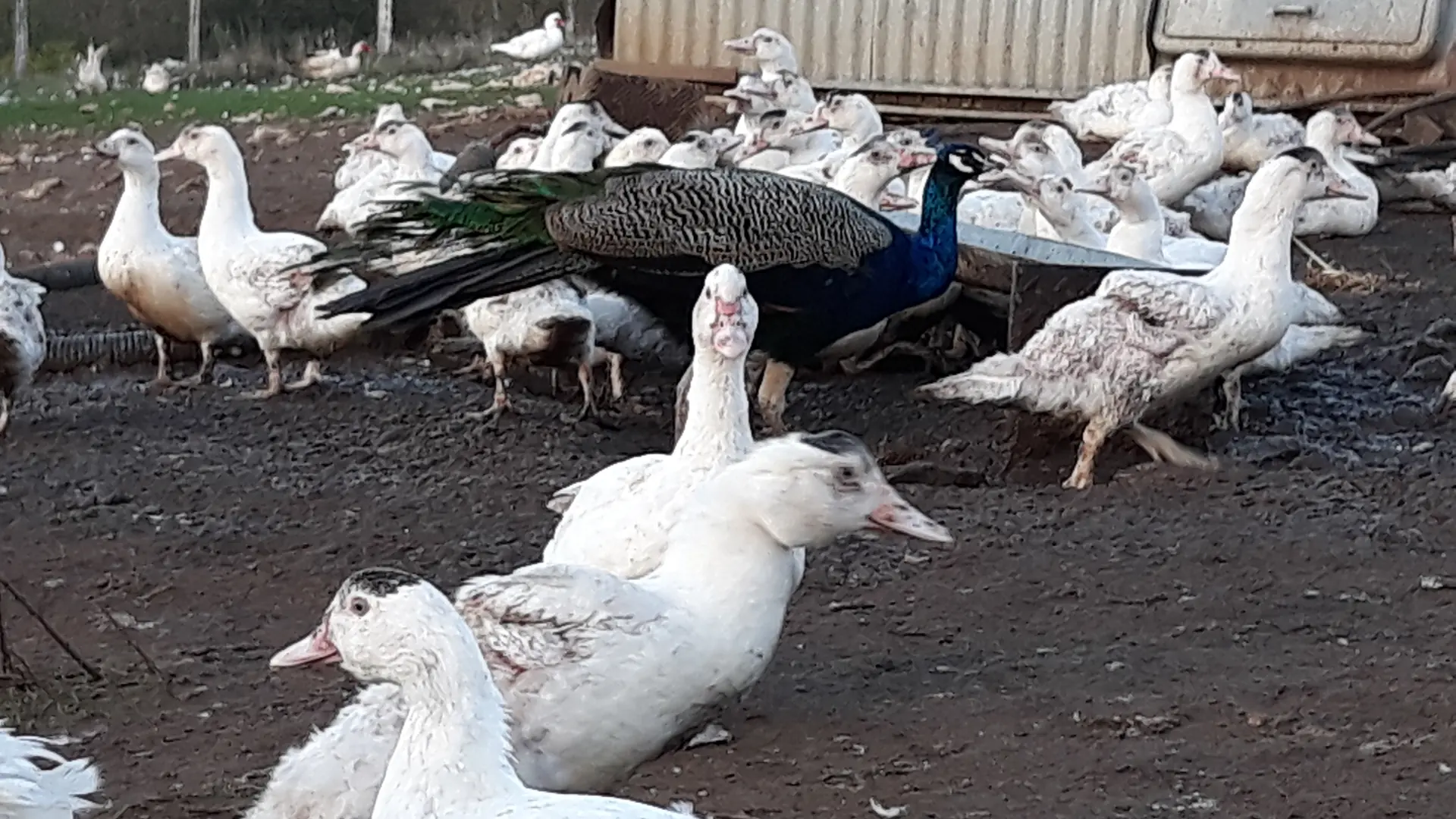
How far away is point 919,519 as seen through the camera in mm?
3838

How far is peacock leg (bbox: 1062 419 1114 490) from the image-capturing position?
625cm

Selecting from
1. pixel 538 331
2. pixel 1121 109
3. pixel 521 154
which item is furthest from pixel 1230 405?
pixel 1121 109

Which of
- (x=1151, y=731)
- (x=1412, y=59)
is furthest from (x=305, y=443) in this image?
(x=1412, y=59)

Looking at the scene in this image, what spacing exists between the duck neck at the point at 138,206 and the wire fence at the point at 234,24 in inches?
491

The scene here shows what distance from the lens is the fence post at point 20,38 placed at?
1873cm

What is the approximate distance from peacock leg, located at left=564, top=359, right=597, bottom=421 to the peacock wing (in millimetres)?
858

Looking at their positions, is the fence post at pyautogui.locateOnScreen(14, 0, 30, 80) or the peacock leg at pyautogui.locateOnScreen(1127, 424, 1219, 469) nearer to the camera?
the peacock leg at pyautogui.locateOnScreen(1127, 424, 1219, 469)

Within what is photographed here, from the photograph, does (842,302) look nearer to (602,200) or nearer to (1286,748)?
(602,200)

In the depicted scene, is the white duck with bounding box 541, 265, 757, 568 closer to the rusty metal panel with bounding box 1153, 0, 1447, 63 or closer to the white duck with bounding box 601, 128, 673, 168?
the white duck with bounding box 601, 128, 673, 168

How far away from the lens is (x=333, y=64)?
20812mm

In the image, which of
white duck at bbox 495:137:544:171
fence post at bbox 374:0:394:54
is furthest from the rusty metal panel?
fence post at bbox 374:0:394:54

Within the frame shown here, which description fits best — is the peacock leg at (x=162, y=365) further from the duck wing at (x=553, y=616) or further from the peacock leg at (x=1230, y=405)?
the duck wing at (x=553, y=616)

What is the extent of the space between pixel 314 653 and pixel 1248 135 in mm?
9062

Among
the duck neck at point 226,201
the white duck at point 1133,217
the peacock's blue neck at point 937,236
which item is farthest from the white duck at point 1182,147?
the duck neck at point 226,201
